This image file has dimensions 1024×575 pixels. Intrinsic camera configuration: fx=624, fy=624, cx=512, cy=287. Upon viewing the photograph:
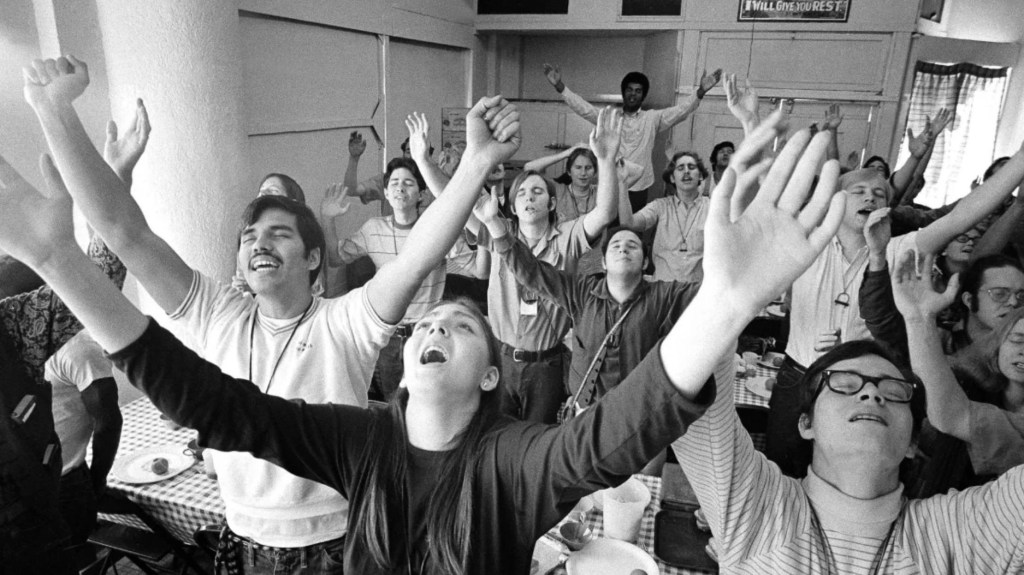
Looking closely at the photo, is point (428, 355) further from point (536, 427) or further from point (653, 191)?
point (653, 191)

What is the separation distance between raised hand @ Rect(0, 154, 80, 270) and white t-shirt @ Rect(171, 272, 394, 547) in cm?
53

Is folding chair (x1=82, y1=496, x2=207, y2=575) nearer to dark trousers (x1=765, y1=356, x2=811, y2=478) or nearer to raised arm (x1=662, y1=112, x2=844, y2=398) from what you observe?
raised arm (x1=662, y1=112, x2=844, y2=398)

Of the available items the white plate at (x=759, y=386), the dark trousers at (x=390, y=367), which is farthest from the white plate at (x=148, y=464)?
the white plate at (x=759, y=386)

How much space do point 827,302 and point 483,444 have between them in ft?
6.16

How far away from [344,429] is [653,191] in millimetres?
7029

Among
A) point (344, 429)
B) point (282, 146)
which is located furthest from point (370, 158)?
point (344, 429)

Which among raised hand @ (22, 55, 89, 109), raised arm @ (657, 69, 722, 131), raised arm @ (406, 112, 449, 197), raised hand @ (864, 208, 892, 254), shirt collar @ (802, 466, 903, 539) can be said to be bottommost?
shirt collar @ (802, 466, 903, 539)

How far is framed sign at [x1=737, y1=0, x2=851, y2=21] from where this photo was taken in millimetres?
6672

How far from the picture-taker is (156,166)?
3.10 meters

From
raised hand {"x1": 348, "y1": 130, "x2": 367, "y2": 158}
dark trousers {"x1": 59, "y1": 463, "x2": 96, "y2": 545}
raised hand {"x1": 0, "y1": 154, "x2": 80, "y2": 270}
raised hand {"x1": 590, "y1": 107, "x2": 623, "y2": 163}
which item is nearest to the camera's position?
raised hand {"x1": 0, "y1": 154, "x2": 80, "y2": 270}

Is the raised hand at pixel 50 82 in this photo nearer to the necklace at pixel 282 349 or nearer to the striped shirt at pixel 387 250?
the necklace at pixel 282 349

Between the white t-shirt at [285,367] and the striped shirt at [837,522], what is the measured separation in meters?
0.77

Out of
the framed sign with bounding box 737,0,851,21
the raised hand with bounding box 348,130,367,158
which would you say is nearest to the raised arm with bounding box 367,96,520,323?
the raised hand with bounding box 348,130,367,158

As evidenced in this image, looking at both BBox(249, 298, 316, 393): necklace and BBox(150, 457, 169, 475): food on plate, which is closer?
BBox(249, 298, 316, 393): necklace
